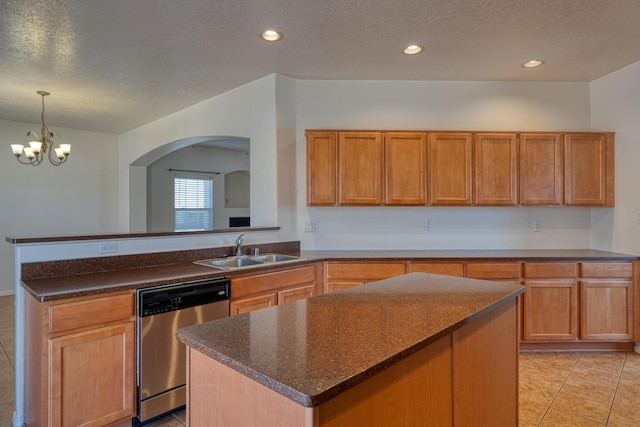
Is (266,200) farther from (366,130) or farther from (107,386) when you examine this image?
(107,386)

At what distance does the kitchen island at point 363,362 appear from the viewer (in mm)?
867

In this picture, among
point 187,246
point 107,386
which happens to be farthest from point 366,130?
point 107,386

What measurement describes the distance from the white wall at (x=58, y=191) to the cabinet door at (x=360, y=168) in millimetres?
4650

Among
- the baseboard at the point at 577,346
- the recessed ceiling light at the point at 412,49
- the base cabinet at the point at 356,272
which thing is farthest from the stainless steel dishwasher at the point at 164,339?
the baseboard at the point at 577,346

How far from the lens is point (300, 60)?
3.26m

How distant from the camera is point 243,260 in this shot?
10.5 feet

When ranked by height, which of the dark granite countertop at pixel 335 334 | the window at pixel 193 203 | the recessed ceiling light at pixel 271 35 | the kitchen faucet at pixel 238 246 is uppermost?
the recessed ceiling light at pixel 271 35

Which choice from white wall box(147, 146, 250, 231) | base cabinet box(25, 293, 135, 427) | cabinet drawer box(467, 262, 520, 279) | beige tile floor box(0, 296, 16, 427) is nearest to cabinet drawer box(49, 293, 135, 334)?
base cabinet box(25, 293, 135, 427)

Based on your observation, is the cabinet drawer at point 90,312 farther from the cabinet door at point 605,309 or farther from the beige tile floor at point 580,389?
the cabinet door at point 605,309

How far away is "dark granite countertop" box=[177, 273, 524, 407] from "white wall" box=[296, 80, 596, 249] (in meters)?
2.08

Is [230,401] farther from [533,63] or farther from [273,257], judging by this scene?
[533,63]

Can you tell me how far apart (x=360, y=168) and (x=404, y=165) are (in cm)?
44

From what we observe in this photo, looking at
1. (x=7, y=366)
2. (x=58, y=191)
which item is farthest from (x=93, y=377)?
(x=58, y=191)

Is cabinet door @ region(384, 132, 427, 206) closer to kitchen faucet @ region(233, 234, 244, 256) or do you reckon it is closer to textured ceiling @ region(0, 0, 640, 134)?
textured ceiling @ region(0, 0, 640, 134)
